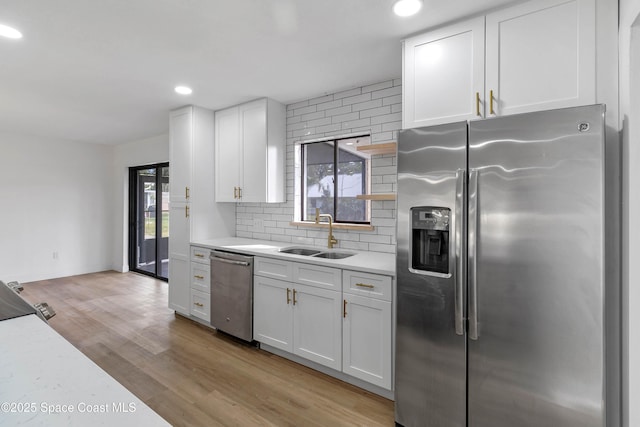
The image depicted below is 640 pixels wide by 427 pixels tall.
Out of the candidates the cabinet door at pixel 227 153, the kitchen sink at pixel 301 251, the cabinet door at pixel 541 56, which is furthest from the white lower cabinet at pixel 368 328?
the cabinet door at pixel 227 153

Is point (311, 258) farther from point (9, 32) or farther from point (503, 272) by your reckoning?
point (9, 32)

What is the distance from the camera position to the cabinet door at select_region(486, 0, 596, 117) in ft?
5.16

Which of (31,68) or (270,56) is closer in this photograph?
(270,56)

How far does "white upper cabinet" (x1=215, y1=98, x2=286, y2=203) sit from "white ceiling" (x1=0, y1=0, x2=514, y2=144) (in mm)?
182

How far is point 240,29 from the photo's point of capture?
6.82ft

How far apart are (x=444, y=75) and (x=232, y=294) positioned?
2631 millimetres

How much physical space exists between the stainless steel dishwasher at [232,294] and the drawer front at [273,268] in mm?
81

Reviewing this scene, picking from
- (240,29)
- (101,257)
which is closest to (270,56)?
(240,29)

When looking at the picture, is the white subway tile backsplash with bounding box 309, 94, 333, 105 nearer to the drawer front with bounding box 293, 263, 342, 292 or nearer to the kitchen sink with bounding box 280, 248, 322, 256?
the kitchen sink with bounding box 280, 248, 322, 256

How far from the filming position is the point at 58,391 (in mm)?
776

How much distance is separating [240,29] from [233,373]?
259 cm

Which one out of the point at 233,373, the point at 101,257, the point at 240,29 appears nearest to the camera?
the point at 240,29

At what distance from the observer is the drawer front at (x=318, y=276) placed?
2465 mm

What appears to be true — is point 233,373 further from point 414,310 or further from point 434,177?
point 434,177
